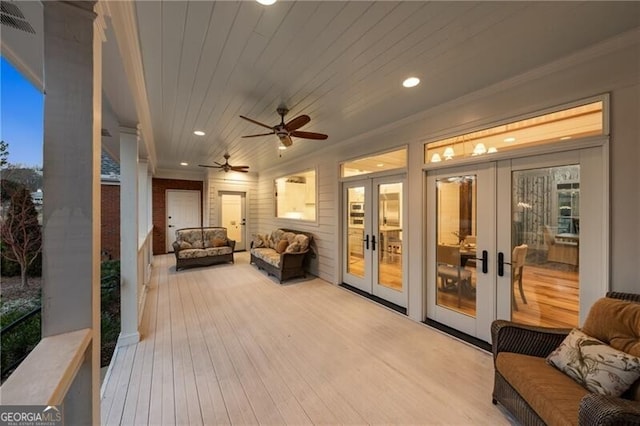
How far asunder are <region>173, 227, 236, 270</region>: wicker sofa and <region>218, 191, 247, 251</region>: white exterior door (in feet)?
5.06

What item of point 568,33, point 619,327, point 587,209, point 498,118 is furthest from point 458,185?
point 619,327

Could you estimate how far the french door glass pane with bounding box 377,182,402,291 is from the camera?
3916 millimetres

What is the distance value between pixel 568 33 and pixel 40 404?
3305mm

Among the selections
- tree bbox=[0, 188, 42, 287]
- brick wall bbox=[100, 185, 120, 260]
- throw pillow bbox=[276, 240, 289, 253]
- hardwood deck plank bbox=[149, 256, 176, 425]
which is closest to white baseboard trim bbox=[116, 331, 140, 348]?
hardwood deck plank bbox=[149, 256, 176, 425]

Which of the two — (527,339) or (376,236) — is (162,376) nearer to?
(527,339)

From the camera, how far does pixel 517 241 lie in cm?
260

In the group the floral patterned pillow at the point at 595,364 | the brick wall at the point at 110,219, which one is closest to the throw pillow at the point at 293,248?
the floral patterned pillow at the point at 595,364

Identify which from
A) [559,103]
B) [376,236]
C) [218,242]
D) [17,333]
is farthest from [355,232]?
[17,333]

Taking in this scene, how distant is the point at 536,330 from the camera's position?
1.92 meters

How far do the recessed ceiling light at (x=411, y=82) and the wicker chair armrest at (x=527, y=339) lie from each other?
2.23 metres

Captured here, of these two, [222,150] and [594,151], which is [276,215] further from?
[594,151]

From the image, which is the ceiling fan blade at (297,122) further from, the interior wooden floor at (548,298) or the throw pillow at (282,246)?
the throw pillow at (282,246)

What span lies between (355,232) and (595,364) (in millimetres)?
3402

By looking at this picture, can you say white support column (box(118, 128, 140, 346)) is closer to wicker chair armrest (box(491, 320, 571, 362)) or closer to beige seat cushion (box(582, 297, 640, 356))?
wicker chair armrest (box(491, 320, 571, 362))
